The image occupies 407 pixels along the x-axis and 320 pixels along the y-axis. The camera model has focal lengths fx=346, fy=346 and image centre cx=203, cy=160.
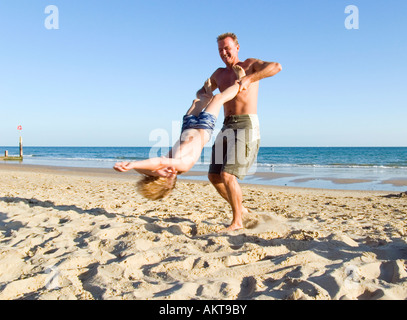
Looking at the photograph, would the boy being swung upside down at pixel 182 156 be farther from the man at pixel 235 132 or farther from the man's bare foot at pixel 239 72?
the man at pixel 235 132

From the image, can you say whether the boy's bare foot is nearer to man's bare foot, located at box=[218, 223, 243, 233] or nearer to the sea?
man's bare foot, located at box=[218, 223, 243, 233]

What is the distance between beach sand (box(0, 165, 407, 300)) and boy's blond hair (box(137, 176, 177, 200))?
51 centimetres

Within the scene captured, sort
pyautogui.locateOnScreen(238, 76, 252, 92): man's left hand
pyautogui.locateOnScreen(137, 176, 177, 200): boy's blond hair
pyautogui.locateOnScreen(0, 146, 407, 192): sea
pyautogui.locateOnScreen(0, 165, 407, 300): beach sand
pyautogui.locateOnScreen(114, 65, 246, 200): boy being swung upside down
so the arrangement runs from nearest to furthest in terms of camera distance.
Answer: pyautogui.locateOnScreen(0, 165, 407, 300): beach sand
pyautogui.locateOnScreen(114, 65, 246, 200): boy being swung upside down
pyautogui.locateOnScreen(137, 176, 177, 200): boy's blond hair
pyautogui.locateOnScreen(238, 76, 252, 92): man's left hand
pyautogui.locateOnScreen(0, 146, 407, 192): sea

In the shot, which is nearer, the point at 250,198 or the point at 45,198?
the point at 45,198

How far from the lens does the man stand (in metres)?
3.99

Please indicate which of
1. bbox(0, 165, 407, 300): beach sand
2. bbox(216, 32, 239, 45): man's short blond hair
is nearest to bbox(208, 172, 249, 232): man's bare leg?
bbox(0, 165, 407, 300): beach sand

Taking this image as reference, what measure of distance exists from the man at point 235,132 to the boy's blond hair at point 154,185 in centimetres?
94

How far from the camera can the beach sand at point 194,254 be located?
233 cm

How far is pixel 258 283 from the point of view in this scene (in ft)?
7.93

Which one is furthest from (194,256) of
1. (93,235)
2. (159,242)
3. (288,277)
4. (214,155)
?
(214,155)

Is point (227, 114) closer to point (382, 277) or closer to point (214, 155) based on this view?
point (214, 155)

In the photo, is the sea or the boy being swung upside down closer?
the boy being swung upside down

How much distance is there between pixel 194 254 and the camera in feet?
10.0
